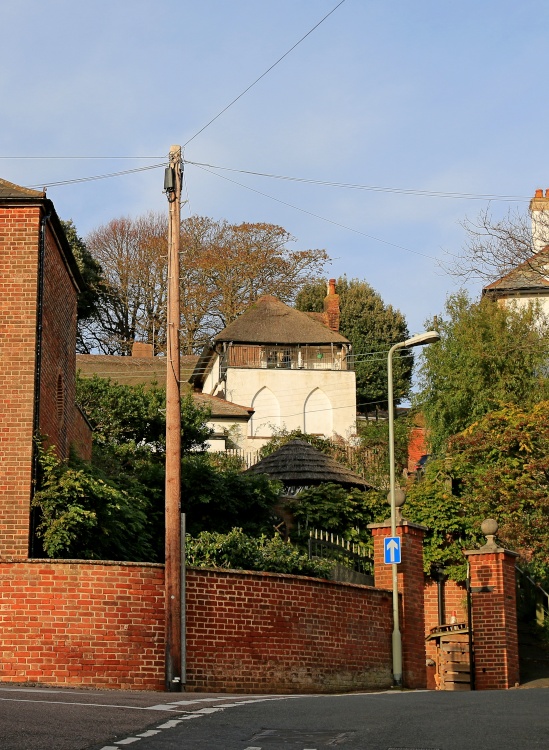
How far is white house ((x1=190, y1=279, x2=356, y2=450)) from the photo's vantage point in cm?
5847

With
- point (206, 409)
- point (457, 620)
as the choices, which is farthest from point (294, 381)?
point (457, 620)

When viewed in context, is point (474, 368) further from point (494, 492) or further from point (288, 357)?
point (288, 357)

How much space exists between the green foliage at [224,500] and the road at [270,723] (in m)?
15.4

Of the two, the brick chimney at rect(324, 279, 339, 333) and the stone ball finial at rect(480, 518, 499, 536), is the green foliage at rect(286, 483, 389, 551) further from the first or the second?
the brick chimney at rect(324, 279, 339, 333)

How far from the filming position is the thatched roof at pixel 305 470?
3159 cm

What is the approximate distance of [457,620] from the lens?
26734mm

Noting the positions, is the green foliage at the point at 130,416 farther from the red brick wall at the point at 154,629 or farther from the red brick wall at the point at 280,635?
the red brick wall at the point at 154,629

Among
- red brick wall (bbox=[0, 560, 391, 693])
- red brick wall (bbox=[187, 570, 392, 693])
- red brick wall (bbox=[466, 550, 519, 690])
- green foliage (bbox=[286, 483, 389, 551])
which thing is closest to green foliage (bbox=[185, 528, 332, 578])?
red brick wall (bbox=[187, 570, 392, 693])

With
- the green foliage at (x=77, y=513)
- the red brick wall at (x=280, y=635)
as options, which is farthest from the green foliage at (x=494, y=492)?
the green foliage at (x=77, y=513)

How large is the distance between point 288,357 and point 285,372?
1.19 meters

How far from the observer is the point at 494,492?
28422mm

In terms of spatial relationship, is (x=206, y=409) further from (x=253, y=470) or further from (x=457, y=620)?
(x=457, y=620)

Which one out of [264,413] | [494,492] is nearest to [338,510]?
[494,492]

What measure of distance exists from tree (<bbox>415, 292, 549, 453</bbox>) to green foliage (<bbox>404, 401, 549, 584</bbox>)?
1122 cm
